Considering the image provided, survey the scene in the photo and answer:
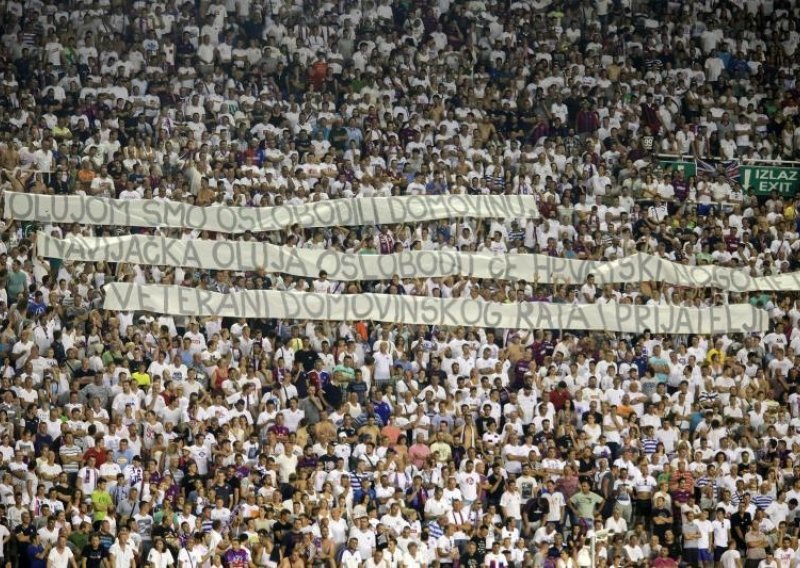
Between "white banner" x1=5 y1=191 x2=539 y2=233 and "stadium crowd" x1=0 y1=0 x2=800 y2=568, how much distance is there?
8.5 inches

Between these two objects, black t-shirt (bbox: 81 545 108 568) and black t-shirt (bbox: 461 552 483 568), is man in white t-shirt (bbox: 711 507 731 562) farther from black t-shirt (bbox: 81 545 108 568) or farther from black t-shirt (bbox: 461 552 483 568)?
black t-shirt (bbox: 81 545 108 568)

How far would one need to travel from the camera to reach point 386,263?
3250 cm

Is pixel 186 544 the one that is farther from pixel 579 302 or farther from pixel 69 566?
pixel 579 302

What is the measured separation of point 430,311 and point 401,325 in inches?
20.7

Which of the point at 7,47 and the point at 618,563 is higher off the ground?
the point at 7,47

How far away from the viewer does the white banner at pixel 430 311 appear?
3056cm

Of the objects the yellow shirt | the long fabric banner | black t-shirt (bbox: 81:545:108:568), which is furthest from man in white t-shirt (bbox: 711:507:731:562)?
black t-shirt (bbox: 81:545:108:568)

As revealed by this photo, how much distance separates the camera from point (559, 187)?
114 ft

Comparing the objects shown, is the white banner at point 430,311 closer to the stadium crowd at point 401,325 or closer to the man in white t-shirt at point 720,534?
the stadium crowd at point 401,325

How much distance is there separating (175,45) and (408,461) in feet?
34.9

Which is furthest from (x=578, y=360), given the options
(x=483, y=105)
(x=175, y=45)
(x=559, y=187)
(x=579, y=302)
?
(x=175, y=45)

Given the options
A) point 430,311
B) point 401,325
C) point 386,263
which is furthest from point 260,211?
point 430,311

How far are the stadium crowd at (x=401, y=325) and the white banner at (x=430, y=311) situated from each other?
0.25m

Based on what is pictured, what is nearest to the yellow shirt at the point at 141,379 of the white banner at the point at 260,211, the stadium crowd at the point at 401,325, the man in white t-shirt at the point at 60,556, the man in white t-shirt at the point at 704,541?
the stadium crowd at the point at 401,325
